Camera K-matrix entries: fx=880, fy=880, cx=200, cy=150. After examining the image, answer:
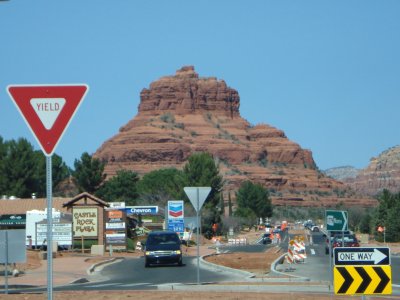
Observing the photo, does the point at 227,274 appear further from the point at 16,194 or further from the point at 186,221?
the point at 16,194

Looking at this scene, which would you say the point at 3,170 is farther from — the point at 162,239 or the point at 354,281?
the point at 354,281

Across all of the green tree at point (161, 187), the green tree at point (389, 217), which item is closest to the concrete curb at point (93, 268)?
the green tree at point (389, 217)

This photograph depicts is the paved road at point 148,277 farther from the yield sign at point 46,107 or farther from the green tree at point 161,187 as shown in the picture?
the green tree at point 161,187

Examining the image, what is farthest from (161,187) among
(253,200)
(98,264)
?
(98,264)

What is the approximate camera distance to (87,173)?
4045 inches

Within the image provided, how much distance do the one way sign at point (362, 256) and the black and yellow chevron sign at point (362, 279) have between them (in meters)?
0.07

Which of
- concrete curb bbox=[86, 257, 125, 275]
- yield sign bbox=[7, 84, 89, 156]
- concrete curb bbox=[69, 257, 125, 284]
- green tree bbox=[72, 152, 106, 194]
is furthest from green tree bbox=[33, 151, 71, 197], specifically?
yield sign bbox=[7, 84, 89, 156]

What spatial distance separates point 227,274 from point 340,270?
880 inches

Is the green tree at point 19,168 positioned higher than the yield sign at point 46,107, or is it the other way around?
the green tree at point 19,168

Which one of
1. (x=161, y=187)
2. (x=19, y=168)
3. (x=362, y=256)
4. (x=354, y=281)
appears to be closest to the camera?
(x=354, y=281)

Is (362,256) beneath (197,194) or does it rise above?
beneath

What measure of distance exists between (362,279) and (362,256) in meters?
0.30

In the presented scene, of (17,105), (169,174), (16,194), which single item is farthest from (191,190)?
(169,174)

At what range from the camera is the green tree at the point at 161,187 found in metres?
103
